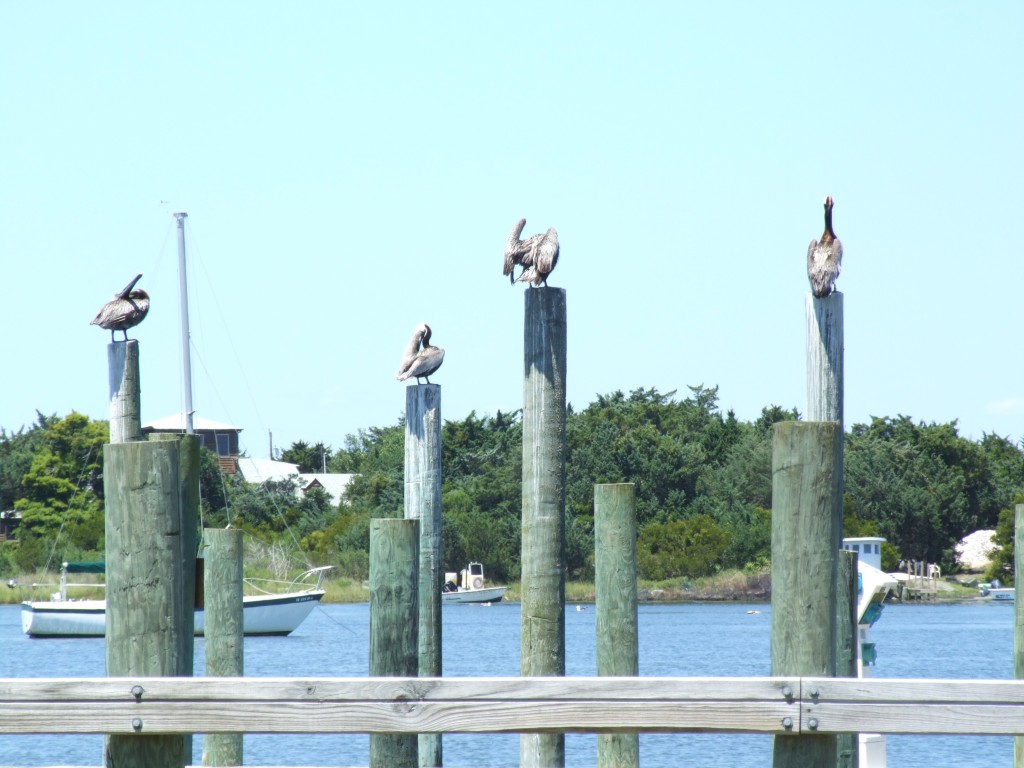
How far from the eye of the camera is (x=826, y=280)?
8.32 meters

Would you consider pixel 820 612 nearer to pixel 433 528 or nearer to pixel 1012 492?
pixel 433 528

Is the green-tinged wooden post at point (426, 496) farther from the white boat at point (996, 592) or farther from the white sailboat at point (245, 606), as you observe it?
the white boat at point (996, 592)

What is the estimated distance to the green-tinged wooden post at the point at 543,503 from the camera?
838 centimetres

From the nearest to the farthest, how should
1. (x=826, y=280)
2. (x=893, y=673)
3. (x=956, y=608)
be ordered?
(x=826, y=280), (x=893, y=673), (x=956, y=608)

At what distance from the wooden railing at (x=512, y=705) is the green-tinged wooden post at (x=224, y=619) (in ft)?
22.3

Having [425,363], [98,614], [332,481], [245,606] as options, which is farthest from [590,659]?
[332,481]

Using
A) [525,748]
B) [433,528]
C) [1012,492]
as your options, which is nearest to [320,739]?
[433,528]

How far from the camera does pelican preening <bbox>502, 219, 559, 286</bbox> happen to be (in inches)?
369

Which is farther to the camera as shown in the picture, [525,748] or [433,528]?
[433,528]

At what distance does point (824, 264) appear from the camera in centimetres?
839

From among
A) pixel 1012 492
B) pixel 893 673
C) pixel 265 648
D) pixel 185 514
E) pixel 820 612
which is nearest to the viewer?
pixel 820 612

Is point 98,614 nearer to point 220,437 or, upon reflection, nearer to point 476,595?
point 476,595

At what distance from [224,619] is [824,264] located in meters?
6.24

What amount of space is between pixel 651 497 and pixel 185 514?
208ft
